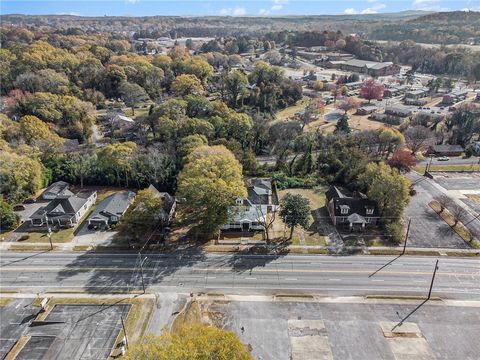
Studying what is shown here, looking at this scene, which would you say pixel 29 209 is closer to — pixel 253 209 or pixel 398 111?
pixel 253 209

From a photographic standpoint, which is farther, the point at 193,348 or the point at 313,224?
the point at 313,224

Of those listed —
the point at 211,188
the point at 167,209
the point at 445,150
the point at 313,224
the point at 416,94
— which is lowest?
the point at 445,150

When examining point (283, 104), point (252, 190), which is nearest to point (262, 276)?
point (252, 190)

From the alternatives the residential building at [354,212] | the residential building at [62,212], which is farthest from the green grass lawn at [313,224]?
the residential building at [62,212]

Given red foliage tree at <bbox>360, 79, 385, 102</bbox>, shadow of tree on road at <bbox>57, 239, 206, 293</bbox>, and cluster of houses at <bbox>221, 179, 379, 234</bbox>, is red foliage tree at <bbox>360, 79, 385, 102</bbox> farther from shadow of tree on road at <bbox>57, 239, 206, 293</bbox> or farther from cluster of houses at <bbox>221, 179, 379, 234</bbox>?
shadow of tree on road at <bbox>57, 239, 206, 293</bbox>

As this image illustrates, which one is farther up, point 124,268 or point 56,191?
point 56,191

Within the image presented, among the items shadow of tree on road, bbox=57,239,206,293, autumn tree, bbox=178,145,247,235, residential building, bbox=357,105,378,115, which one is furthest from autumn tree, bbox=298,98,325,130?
shadow of tree on road, bbox=57,239,206,293

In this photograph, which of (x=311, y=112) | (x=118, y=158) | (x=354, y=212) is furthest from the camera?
(x=311, y=112)

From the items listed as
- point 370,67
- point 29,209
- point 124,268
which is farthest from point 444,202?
point 370,67
